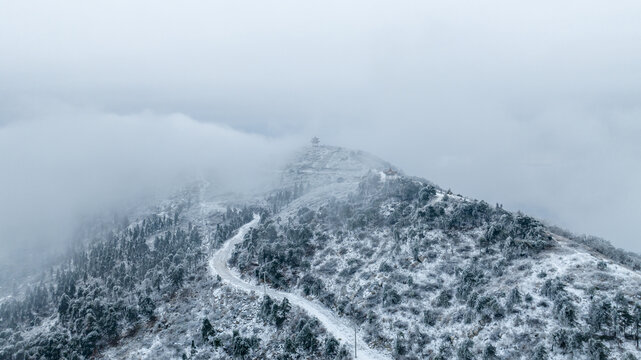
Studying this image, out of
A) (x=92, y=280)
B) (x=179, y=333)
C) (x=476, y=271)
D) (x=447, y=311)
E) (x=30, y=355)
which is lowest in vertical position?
(x=92, y=280)

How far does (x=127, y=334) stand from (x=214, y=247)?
6329cm

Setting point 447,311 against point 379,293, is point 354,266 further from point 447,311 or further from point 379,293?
point 447,311

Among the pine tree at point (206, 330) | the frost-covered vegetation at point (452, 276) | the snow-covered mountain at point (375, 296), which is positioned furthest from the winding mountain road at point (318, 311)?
the pine tree at point (206, 330)

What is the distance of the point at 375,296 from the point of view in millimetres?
106438

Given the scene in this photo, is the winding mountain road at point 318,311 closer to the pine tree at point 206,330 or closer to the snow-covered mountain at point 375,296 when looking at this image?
the snow-covered mountain at point 375,296

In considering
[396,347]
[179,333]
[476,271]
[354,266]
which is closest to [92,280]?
[179,333]

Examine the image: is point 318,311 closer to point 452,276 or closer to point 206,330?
point 206,330

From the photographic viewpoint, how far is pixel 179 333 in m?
109

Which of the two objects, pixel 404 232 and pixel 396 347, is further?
pixel 404 232

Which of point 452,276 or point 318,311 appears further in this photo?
point 318,311

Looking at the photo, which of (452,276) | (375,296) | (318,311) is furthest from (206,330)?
(452,276)

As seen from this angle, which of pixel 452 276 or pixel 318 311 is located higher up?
pixel 452 276

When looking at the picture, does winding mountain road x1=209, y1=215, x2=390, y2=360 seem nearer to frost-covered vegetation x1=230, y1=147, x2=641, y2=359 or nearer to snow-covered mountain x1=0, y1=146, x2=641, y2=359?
snow-covered mountain x1=0, y1=146, x2=641, y2=359

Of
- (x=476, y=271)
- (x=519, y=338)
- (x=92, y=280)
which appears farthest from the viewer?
(x=92, y=280)
